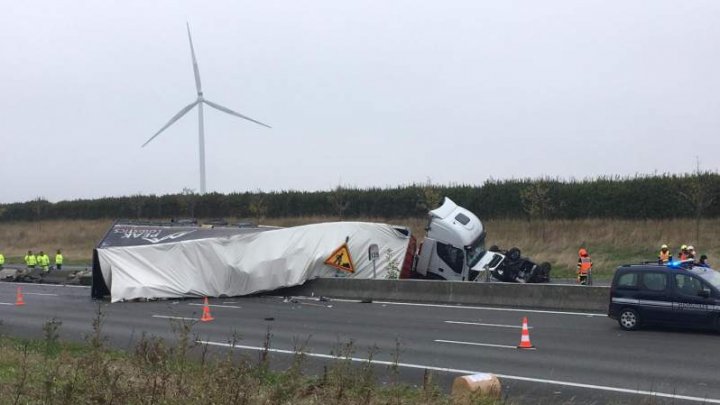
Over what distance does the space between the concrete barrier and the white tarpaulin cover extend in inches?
34.0

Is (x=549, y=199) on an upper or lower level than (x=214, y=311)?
upper

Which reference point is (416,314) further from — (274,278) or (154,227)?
(154,227)

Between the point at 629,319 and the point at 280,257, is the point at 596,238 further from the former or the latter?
the point at 629,319

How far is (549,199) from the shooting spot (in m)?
46.5

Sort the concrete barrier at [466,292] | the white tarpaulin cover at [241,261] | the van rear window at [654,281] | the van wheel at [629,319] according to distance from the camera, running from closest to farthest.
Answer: the van rear window at [654,281] < the van wheel at [629,319] < the concrete barrier at [466,292] < the white tarpaulin cover at [241,261]

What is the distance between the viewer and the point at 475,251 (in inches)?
1044

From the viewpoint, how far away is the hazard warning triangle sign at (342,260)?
2759cm

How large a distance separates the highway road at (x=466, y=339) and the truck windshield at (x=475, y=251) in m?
3.25

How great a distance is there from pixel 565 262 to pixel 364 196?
881 inches

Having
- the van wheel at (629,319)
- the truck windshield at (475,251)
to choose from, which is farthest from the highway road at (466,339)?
the truck windshield at (475,251)

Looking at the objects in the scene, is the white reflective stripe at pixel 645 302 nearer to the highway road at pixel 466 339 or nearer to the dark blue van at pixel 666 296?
the dark blue van at pixel 666 296

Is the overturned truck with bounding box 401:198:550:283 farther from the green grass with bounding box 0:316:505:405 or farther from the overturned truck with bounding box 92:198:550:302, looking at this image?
the green grass with bounding box 0:316:505:405

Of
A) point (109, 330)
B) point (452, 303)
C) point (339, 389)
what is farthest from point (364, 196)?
point (339, 389)

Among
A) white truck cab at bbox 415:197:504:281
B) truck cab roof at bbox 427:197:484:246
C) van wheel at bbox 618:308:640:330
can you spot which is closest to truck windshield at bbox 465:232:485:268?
white truck cab at bbox 415:197:504:281
